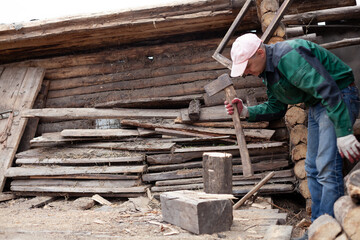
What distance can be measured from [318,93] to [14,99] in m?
6.21

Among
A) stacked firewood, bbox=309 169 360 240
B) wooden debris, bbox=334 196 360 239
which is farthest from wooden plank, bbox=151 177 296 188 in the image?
wooden debris, bbox=334 196 360 239

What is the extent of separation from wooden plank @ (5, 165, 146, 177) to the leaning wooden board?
0.97 ft

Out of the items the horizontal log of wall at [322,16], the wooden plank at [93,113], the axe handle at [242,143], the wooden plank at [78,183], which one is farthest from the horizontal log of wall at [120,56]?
the axe handle at [242,143]

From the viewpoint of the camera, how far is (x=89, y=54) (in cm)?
754

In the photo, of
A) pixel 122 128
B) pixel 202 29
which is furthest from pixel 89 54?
A: pixel 202 29

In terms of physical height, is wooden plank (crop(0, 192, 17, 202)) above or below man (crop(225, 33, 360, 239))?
below

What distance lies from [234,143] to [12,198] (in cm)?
421

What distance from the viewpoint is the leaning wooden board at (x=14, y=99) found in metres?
7.25

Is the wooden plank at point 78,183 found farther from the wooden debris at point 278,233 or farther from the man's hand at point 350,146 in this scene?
the man's hand at point 350,146

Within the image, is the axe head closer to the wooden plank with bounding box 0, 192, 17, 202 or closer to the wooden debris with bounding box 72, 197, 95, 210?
the wooden debris with bounding box 72, 197, 95, 210

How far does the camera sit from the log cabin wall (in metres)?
6.46

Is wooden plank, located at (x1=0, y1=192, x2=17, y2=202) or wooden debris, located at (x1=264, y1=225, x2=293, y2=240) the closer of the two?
wooden debris, located at (x1=264, y1=225, x2=293, y2=240)

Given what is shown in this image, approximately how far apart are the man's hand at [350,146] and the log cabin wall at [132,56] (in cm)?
321

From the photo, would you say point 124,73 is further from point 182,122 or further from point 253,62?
point 253,62
